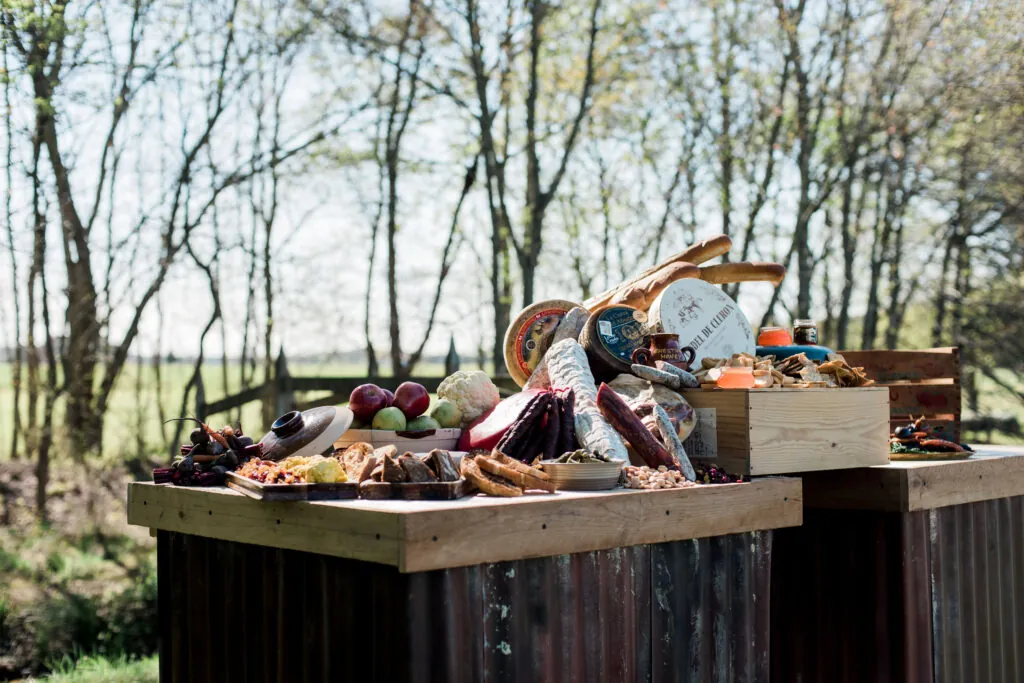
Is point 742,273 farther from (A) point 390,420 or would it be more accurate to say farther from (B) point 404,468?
(B) point 404,468

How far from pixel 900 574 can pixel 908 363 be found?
62.1 inches

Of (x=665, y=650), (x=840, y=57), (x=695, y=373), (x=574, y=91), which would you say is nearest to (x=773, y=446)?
(x=695, y=373)

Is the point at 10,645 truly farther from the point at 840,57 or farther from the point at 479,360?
the point at 840,57

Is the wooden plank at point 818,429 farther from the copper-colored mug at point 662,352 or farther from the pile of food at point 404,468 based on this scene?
the pile of food at point 404,468

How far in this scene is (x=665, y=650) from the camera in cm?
291

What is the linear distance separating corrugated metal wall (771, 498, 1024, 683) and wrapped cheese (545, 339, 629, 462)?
1171 mm

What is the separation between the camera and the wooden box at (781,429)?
129 inches

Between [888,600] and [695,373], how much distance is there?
1127 mm

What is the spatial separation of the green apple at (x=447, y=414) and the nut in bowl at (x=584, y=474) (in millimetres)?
953

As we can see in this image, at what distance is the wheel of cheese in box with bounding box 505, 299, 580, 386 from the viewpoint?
4133 mm

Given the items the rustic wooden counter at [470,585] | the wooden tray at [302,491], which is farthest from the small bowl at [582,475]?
the wooden tray at [302,491]

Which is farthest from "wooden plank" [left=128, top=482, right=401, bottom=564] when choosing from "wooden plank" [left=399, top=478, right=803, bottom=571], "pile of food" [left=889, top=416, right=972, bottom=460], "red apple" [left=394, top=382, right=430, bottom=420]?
"pile of food" [left=889, top=416, right=972, bottom=460]

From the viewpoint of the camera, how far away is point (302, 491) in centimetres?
256

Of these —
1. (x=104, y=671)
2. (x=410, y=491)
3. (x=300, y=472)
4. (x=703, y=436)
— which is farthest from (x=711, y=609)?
(x=104, y=671)
